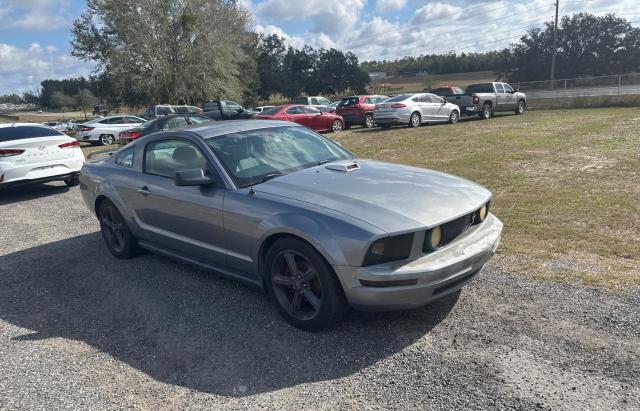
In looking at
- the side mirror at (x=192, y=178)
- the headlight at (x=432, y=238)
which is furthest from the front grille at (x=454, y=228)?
the side mirror at (x=192, y=178)

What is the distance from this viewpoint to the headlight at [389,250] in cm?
317

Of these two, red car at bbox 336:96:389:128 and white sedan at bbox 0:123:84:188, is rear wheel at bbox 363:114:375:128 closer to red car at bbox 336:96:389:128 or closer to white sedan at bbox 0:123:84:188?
red car at bbox 336:96:389:128

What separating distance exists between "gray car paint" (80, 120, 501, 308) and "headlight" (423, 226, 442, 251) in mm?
74

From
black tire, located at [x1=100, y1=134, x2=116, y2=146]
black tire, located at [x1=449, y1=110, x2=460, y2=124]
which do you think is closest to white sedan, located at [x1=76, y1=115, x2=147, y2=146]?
black tire, located at [x1=100, y1=134, x2=116, y2=146]

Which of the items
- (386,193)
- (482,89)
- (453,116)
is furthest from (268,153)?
(482,89)

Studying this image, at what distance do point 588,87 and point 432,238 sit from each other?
3393 cm

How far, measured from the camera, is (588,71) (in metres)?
67.6

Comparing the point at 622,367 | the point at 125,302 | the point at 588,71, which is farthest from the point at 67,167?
the point at 588,71

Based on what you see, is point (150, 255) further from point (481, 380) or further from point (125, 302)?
point (481, 380)

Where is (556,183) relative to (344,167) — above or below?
below

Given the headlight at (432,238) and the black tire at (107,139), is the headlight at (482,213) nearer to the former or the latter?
the headlight at (432,238)

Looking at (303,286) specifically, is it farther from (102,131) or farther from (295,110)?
(102,131)

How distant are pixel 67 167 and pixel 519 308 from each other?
9308 mm

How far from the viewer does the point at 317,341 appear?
3.50m
